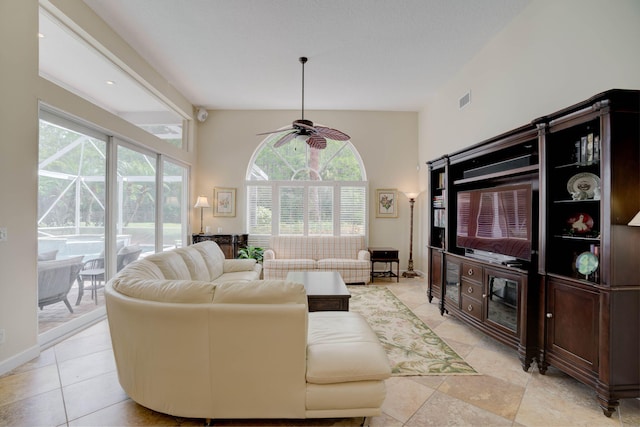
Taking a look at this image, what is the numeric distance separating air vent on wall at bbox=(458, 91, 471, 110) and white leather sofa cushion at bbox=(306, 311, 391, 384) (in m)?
3.76

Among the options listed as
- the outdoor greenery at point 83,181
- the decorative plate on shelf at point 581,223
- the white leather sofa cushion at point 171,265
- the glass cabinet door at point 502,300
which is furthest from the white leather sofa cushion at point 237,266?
the decorative plate on shelf at point 581,223

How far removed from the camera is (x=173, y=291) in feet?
5.33

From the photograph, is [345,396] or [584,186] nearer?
[345,396]

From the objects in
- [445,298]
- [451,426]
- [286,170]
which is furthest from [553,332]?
[286,170]

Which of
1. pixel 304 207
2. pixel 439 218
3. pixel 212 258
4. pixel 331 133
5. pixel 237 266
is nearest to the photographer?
pixel 331 133

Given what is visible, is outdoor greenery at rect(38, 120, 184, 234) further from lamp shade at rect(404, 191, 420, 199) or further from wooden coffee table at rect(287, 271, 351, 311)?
lamp shade at rect(404, 191, 420, 199)

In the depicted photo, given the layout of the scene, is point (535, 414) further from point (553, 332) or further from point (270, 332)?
point (270, 332)

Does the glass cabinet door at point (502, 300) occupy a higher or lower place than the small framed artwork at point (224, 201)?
lower

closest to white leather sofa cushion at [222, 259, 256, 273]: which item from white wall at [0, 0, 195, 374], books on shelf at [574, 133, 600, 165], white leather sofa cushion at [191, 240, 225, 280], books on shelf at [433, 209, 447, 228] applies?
white leather sofa cushion at [191, 240, 225, 280]

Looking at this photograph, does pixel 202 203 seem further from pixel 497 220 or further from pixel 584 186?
pixel 584 186

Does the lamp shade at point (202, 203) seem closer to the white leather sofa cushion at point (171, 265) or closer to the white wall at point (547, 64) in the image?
the white leather sofa cushion at point (171, 265)

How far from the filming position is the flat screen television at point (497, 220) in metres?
2.53

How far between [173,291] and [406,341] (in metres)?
2.29

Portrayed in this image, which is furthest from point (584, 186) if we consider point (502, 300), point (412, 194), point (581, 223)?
point (412, 194)
